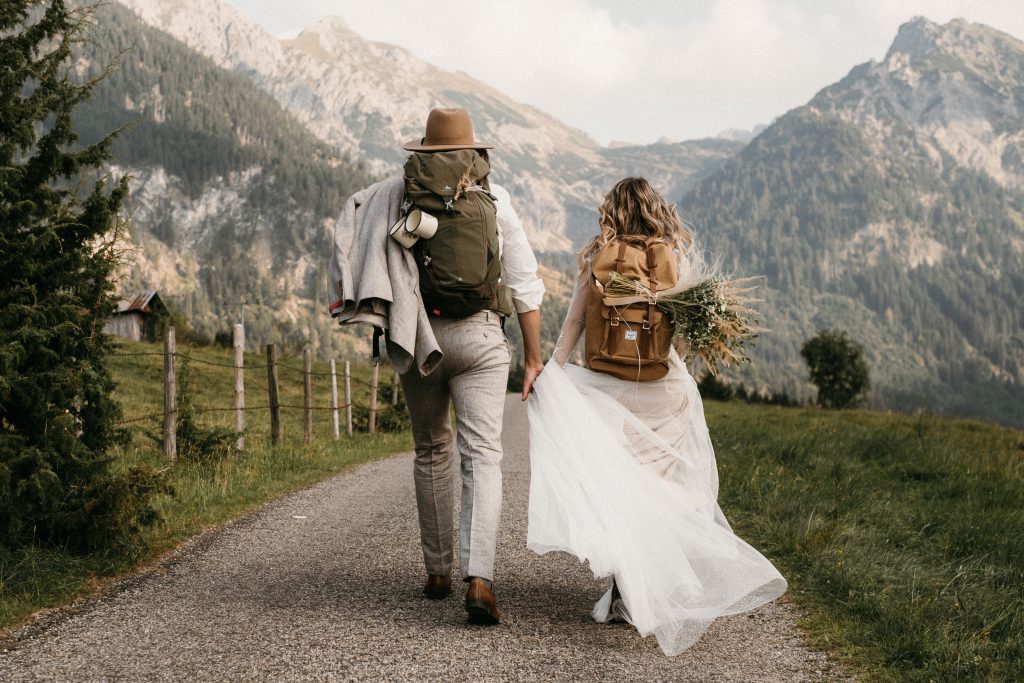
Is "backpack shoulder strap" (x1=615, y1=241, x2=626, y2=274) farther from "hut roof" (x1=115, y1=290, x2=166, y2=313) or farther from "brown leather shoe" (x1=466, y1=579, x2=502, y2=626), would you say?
"hut roof" (x1=115, y1=290, x2=166, y2=313)

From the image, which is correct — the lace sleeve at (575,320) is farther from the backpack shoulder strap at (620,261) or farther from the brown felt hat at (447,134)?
the brown felt hat at (447,134)

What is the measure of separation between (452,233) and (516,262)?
1.39ft

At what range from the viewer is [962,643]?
404 centimetres

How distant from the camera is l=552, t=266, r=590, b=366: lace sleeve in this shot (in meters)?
4.80

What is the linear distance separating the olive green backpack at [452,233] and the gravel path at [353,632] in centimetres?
154

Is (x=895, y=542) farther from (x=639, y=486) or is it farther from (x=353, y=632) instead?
(x=353, y=632)

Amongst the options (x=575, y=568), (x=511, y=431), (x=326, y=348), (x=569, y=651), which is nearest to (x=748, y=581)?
(x=569, y=651)

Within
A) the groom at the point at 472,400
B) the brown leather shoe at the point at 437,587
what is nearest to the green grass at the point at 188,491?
the brown leather shoe at the point at 437,587

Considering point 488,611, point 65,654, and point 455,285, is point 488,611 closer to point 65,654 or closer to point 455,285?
point 455,285

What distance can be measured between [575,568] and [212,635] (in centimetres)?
230

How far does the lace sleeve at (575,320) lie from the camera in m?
4.80

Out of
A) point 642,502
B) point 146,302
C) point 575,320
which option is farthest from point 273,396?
point 146,302

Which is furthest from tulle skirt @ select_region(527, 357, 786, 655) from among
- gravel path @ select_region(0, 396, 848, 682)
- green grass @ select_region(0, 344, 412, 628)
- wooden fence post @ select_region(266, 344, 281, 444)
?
wooden fence post @ select_region(266, 344, 281, 444)

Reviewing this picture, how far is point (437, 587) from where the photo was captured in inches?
189
